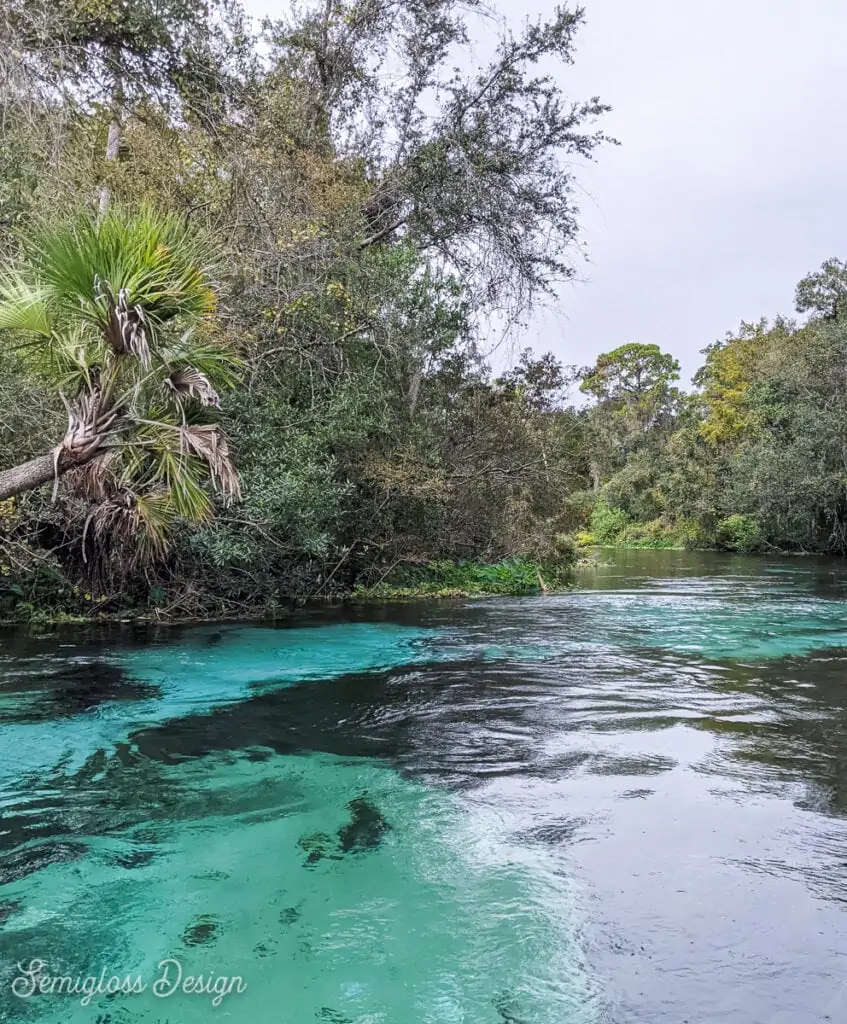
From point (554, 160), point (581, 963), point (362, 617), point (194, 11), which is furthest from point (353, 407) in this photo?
→ point (581, 963)

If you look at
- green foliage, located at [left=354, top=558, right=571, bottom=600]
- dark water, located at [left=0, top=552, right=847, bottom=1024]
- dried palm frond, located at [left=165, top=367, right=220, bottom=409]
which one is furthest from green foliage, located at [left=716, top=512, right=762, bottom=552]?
dried palm frond, located at [left=165, top=367, right=220, bottom=409]

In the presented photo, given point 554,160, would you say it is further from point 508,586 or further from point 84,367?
point 84,367

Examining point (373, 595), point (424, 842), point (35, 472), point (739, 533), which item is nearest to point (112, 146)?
point (35, 472)

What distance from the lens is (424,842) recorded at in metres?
4.10

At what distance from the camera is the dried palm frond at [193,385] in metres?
5.20

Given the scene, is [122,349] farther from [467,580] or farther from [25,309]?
[467,580]

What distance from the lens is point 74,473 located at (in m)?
5.29

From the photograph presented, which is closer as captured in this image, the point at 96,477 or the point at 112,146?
the point at 96,477

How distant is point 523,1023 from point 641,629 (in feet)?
31.3

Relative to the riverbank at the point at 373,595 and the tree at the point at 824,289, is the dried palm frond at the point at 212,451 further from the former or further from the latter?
the tree at the point at 824,289

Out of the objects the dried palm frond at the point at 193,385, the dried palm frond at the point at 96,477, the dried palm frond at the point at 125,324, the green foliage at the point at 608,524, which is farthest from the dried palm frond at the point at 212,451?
the green foliage at the point at 608,524

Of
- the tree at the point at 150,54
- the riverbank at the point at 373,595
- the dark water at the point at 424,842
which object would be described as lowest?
the dark water at the point at 424,842

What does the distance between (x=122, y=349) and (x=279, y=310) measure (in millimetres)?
7152

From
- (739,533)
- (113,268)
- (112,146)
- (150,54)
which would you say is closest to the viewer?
(113,268)
